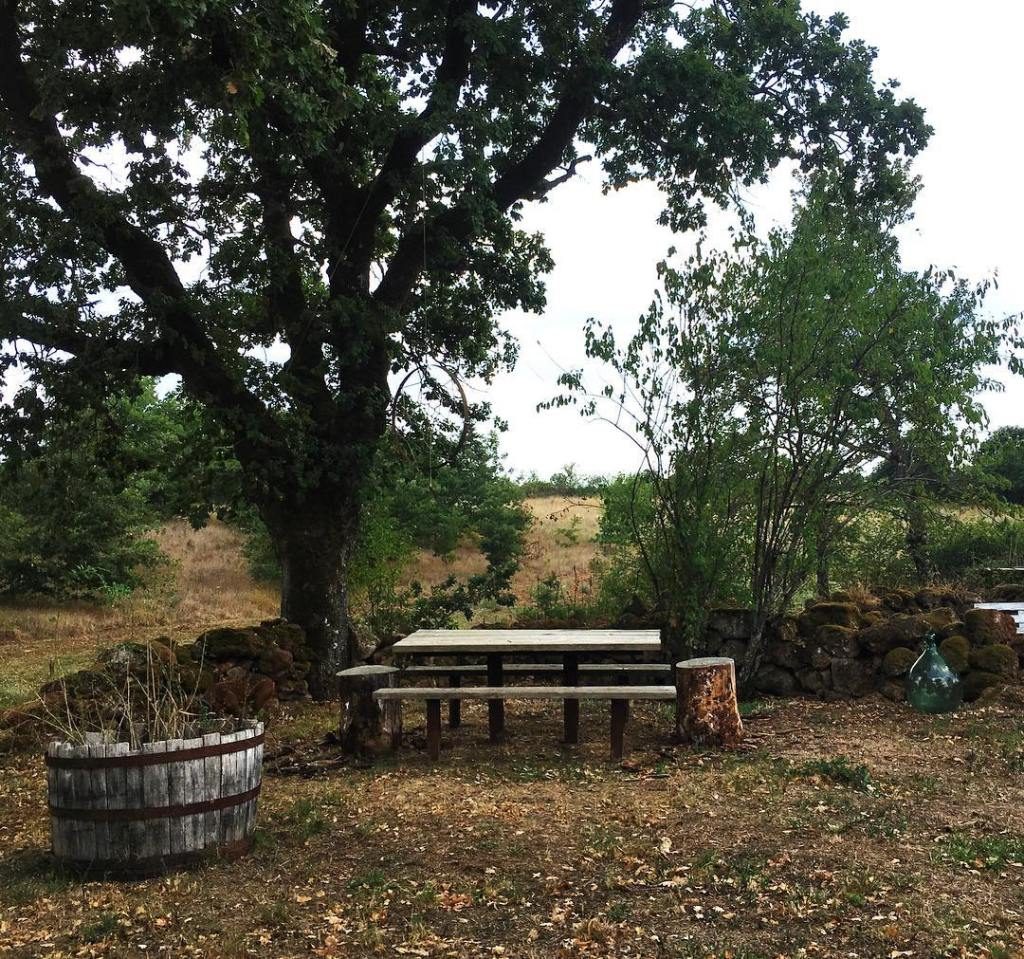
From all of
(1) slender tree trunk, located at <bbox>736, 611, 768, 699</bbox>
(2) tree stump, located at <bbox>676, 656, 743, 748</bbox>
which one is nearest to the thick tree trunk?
(1) slender tree trunk, located at <bbox>736, 611, 768, 699</bbox>

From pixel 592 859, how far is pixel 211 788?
6.61ft

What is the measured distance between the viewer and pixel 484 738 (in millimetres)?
8562

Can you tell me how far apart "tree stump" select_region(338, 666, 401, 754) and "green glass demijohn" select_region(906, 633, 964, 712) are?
4.79m

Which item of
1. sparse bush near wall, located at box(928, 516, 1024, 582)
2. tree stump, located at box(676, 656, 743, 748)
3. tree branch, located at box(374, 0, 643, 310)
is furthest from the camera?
sparse bush near wall, located at box(928, 516, 1024, 582)

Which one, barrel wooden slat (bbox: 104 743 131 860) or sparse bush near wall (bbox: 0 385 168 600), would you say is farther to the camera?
sparse bush near wall (bbox: 0 385 168 600)

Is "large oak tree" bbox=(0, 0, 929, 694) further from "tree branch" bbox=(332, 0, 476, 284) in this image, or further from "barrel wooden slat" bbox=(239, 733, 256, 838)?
"barrel wooden slat" bbox=(239, 733, 256, 838)

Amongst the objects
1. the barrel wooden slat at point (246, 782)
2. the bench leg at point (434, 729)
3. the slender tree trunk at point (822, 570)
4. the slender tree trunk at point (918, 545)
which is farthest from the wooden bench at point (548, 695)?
the slender tree trunk at point (918, 545)

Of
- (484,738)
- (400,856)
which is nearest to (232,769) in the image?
(400,856)

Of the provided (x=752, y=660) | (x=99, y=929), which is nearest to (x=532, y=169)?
(x=752, y=660)

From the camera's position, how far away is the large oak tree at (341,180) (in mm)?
10062

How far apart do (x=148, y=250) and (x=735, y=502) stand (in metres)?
6.71

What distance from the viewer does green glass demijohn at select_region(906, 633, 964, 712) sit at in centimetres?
907

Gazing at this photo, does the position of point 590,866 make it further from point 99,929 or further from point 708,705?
point 708,705

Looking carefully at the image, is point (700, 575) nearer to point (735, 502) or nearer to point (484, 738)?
point (735, 502)
